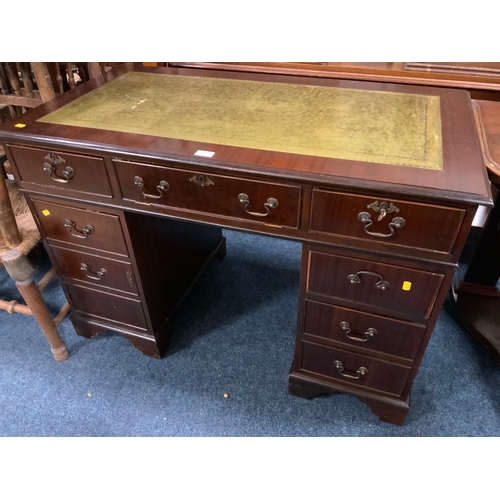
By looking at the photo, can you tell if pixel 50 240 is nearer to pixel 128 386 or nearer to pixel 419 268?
pixel 128 386

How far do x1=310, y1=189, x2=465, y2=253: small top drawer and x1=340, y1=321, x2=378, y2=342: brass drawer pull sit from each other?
0.27 meters

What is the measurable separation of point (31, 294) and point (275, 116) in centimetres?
90

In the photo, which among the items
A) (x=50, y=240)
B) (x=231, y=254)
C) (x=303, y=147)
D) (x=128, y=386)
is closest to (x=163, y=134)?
(x=303, y=147)

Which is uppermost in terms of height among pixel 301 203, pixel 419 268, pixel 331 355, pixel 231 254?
pixel 301 203

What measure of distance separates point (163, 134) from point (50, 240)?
0.52 metres

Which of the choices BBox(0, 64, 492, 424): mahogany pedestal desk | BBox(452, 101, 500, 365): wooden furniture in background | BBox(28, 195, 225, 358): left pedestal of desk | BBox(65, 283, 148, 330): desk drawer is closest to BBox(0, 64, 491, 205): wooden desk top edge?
BBox(0, 64, 492, 424): mahogany pedestal desk

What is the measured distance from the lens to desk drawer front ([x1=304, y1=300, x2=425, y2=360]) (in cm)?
101

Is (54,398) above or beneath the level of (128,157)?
beneath

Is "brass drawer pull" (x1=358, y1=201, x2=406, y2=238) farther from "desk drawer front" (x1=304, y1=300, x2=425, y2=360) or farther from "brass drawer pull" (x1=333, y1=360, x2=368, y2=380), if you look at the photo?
"brass drawer pull" (x1=333, y1=360, x2=368, y2=380)

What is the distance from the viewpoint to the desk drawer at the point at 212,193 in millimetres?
886

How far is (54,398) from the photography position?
52.4 inches

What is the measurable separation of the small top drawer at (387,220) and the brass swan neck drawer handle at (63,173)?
600 mm

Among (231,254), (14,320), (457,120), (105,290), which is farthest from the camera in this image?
(231,254)

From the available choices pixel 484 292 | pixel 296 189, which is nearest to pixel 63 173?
pixel 296 189
